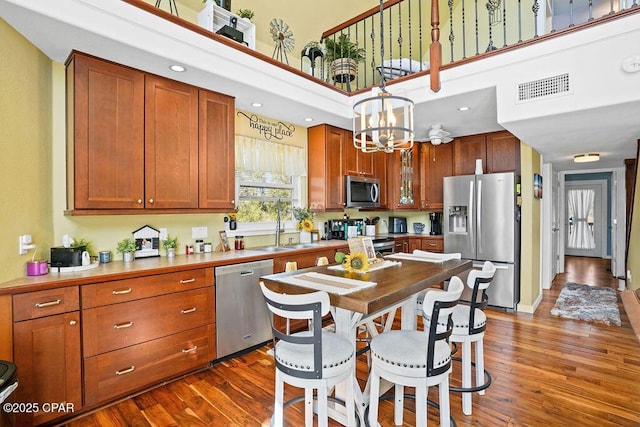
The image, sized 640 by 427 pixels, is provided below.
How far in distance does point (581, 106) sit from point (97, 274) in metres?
3.77

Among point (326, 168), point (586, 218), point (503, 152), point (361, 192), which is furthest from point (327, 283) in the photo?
point (586, 218)

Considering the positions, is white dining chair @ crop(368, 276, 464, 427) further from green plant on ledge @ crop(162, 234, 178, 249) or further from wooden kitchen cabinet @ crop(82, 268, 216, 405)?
green plant on ledge @ crop(162, 234, 178, 249)

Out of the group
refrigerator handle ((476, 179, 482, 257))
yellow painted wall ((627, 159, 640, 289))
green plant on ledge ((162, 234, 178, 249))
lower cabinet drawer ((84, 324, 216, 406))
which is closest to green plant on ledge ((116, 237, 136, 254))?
green plant on ledge ((162, 234, 178, 249))

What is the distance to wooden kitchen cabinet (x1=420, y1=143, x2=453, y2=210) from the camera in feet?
17.2

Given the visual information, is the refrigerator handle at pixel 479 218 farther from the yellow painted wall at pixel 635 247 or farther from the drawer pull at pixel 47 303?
the drawer pull at pixel 47 303

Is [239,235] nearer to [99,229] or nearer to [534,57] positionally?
[99,229]

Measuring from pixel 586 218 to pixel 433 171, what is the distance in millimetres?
6556

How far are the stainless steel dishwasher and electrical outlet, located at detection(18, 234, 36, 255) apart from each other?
1263 millimetres

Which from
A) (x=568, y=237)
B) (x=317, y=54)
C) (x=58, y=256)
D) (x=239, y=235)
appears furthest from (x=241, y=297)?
(x=568, y=237)

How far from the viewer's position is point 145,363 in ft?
7.88

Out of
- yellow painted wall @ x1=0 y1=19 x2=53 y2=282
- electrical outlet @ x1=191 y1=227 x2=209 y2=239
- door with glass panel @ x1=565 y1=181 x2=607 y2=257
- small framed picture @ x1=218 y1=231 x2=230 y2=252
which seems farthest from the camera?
door with glass panel @ x1=565 y1=181 x2=607 y2=257

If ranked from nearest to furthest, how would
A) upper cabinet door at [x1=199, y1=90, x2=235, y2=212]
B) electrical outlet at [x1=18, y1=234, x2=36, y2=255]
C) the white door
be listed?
electrical outlet at [x1=18, y1=234, x2=36, y2=255], upper cabinet door at [x1=199, y1=90, x2=235, y2=212], the white door

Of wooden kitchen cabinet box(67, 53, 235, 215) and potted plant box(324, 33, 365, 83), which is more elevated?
potted plant box(324, 33, 365, 83)

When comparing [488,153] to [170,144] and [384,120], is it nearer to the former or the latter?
[384,120]
